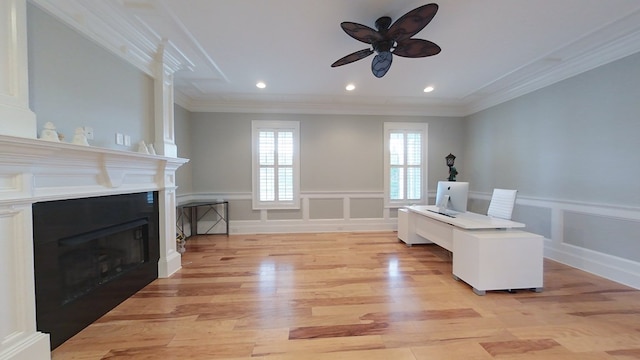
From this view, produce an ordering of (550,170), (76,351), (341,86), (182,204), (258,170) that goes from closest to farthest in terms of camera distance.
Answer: (76,351) → (550,170) → (341,86) → (182,204) → (258,170)

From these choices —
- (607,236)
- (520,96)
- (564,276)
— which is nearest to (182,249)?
(564,276)

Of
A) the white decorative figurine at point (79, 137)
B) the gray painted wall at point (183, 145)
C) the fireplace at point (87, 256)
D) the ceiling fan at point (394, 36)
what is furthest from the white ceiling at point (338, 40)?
the fireplace at point (87, 256)

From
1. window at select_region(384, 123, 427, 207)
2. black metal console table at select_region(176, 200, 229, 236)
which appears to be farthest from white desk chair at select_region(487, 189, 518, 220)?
black metal console table at select_region(176, 200, 229, 236)

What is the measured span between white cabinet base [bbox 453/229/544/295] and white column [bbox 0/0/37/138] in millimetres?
3669

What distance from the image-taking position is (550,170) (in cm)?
346

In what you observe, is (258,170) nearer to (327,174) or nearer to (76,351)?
(327,174)

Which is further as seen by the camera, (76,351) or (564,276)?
(564,276)

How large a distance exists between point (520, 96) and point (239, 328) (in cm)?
516

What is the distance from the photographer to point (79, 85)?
195 centimetres

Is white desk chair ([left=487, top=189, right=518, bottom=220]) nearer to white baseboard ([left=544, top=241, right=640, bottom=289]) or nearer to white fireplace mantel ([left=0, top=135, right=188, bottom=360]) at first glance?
white baseboard ([left=544, top=241, right=640, bottom=289])

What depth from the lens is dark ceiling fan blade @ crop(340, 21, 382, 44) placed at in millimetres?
2029

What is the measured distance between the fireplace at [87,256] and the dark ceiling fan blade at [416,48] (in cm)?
311

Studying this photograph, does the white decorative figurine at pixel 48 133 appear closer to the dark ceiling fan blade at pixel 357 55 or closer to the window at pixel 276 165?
the dark ceiling fan blade at pixel 357 55

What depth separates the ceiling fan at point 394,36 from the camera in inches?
76.2
